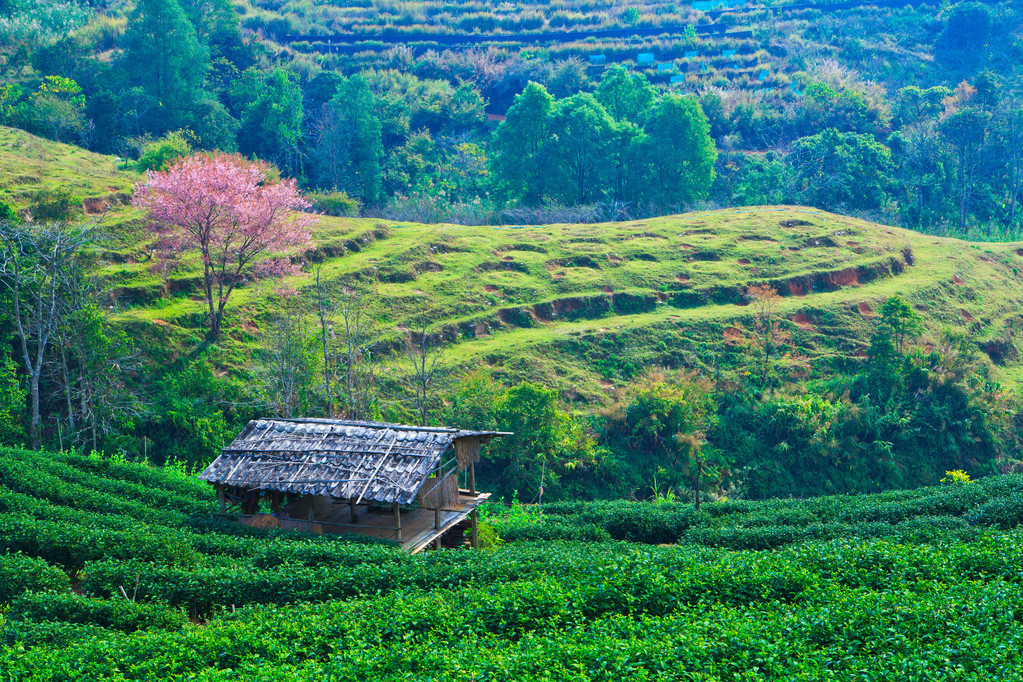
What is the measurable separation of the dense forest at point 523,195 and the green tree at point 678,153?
23cm

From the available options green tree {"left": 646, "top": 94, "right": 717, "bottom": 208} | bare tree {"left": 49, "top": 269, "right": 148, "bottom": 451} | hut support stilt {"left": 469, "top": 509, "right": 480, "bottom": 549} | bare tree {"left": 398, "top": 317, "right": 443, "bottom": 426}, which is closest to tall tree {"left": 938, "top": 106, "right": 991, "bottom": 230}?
green tree {"left": 646, "top": 94, "right": 717, "bottom": 208}

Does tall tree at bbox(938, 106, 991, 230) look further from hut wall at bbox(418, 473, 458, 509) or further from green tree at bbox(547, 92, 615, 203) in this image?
hut wall at bbox(418, 473, 458, 509)

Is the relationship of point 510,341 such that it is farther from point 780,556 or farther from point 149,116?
point 149,116

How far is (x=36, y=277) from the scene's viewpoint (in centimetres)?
3164

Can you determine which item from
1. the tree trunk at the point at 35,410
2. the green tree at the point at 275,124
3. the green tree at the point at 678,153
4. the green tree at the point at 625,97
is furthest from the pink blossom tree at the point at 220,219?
the green tree at the point at 625,97

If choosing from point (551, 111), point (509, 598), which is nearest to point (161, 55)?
point (551, 111)

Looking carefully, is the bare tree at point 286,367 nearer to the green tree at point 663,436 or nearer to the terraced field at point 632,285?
the terraced field at point 632,285

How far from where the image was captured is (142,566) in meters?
18.7

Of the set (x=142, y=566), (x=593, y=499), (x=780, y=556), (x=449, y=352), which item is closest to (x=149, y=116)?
(x=449, y=352)

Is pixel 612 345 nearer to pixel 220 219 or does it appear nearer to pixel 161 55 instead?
pixel 220 219

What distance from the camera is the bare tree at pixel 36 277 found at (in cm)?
3072

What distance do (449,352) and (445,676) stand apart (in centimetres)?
2571

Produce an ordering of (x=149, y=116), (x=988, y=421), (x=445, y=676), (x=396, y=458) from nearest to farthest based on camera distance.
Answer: (x=445, y=676) < (x=396, y=458) < (x=988, y=421) < (x=149, y=116)

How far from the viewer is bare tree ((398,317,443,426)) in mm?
33156
